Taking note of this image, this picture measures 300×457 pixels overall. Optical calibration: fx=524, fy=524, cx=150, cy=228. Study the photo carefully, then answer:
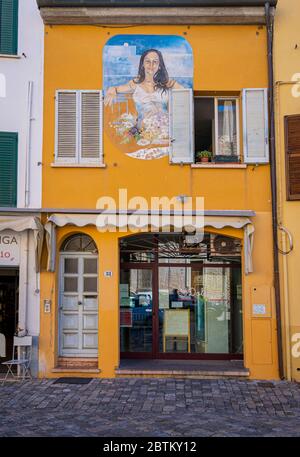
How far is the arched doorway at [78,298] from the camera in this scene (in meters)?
11.4

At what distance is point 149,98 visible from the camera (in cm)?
1141

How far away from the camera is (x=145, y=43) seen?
37.7 ft

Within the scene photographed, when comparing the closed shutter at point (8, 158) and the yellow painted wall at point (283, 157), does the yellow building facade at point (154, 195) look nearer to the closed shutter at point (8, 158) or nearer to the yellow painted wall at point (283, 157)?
the yellow painted wall at point (283, 157)

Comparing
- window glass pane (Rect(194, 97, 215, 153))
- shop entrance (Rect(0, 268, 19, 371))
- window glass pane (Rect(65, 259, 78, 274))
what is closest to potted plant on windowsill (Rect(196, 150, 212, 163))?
window glass pane (Rect(194, 97, 215, 153))

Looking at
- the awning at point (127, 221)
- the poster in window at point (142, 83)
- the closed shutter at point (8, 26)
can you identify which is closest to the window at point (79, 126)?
the poster in window at point (142, 83)

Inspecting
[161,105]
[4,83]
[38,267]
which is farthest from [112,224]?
[4,83]

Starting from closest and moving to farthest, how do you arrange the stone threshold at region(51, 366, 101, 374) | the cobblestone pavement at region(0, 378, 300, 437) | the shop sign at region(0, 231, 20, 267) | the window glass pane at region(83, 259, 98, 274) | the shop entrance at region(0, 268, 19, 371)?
1. the cobblestone pavement at region(0, 378, 300, 437)
2. the stone threshold at region(51, 366, 101, 374)
3. the shop sign at region(0, 231, 20, 267)
4. the window glass pane at region(83, 259, 98, 274)
5. the shop entrance at region(0, 268, 19, 371)

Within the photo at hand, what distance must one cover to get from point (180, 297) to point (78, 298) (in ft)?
7.57

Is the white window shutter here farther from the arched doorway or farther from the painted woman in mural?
the arched doorway

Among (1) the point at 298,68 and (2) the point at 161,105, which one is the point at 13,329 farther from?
(1) the point at 298,68

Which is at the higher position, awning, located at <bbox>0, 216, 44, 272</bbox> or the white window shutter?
the white window shutter

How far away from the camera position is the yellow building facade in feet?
36.0

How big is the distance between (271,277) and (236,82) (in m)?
4.29

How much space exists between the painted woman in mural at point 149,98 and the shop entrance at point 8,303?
4.39 meters
